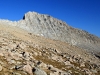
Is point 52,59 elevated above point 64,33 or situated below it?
below

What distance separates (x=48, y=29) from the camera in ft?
635

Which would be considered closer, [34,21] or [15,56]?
[15,56]

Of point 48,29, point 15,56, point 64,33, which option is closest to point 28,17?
point 48,29

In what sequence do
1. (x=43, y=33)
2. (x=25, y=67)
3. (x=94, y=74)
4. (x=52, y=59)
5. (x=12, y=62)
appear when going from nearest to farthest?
(x=25, y=67) → (x=12, y=62) → (x=94, y=74) → (x=52, y=59) → (x=43, y=33)

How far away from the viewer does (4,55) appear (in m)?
33.8

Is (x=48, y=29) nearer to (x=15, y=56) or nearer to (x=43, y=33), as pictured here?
(x=43, y=33)

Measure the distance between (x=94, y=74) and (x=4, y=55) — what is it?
2447cm

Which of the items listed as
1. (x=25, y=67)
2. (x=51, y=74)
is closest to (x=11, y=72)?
(x=25, y=67)

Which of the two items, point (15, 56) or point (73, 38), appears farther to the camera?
point (73, 38)

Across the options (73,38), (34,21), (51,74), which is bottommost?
(51,74)

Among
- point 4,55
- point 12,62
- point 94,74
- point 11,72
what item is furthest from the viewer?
point 94,74

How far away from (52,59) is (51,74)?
20318 mm

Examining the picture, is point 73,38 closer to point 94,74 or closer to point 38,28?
point 38,28

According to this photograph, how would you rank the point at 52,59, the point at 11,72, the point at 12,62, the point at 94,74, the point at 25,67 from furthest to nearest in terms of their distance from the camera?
the point at 52,59 < the point at 94,74 < the point at 12,62 < the point at 25,67 < the point at 11,72
